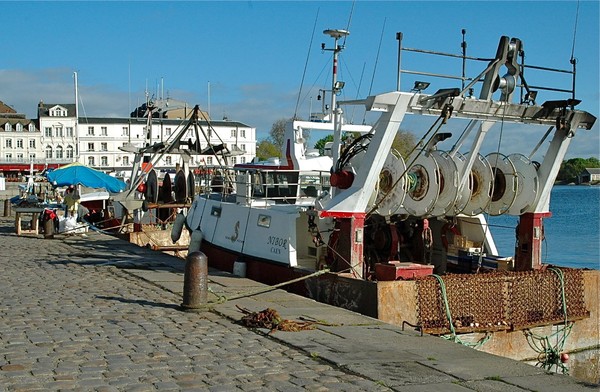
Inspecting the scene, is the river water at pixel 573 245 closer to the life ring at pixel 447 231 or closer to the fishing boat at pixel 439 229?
the fishing boat at pixel 439 229

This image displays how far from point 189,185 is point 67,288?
8323 millimetres

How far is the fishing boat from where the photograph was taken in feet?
38.4

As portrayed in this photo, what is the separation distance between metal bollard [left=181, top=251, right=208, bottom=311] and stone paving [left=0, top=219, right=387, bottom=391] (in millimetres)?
249

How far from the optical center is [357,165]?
13180mm

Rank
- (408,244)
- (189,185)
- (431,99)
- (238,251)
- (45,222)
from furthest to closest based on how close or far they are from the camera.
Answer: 1. (45,222)
2. (189,185)
3. (238,251)
4. (408,244)
5. (431,99)

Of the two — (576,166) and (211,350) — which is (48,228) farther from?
(576,166)

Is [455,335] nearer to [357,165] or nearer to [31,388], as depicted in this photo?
[357,165]

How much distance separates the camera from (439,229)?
52.2 feet

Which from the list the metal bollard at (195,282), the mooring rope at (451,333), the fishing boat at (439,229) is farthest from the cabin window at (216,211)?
the mooring rope at (451,333)

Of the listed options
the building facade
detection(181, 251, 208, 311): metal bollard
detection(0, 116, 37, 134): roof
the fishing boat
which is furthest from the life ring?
detection(0, 116, 37, 134): roof

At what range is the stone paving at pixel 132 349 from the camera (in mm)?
7316

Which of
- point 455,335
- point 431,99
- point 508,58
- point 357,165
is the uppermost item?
point 508,58

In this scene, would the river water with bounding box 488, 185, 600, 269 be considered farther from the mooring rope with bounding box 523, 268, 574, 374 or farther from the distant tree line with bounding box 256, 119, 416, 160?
the mooring rope with bounding box 523, 268, 574, 374

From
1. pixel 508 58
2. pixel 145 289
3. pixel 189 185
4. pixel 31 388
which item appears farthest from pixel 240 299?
pixel 189 185
